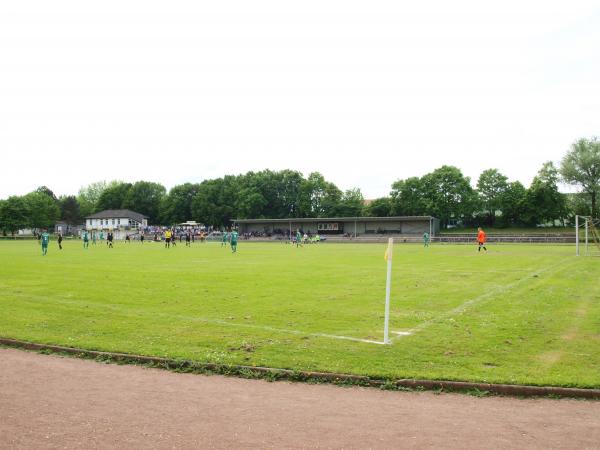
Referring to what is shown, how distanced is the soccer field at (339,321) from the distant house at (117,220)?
357ft

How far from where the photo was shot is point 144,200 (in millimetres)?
138125

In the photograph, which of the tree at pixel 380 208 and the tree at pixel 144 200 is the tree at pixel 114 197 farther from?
the tree at pixel 380 208

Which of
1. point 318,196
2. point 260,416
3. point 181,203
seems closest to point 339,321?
point 260,416

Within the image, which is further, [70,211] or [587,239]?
[70,211]

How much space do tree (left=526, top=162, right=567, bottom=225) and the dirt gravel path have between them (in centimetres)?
9498

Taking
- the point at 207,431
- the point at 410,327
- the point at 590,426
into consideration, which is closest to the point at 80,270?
the point at 410,327

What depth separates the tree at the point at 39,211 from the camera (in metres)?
110

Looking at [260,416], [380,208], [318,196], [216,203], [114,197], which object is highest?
[114,197]

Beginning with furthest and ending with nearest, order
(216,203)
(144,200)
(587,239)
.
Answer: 1. (144,200)
2. (216,203)
3. (587,239)

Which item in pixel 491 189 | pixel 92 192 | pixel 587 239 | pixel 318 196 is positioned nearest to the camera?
pixel 587 239

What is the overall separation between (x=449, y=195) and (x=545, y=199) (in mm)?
17473

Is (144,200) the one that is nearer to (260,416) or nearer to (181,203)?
(181,203)

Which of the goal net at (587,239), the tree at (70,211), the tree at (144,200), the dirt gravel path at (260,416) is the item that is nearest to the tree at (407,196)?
the goal net at (587,239)

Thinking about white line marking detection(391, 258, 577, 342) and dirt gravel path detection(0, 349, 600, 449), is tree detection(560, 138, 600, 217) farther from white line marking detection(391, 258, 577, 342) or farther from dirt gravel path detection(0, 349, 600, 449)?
dirt gravel path detection(0, 349, 600, 449)
